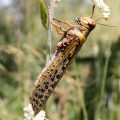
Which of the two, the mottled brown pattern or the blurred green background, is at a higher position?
the mottled brown pattern

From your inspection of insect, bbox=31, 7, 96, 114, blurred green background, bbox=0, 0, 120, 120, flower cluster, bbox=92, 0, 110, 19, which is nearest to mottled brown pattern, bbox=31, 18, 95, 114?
insect, bbox=31, 7, 96, 114

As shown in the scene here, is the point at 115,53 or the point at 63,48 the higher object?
the point at 63,48

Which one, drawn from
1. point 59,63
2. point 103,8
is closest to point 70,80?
point 59,63

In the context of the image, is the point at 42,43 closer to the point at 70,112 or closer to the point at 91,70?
the point at 91,70

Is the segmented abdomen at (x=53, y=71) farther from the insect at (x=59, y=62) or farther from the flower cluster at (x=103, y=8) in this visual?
the flower cluster at (x=103, y=8)

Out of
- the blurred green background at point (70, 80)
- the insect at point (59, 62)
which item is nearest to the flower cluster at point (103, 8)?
the insect at point (59, 62)

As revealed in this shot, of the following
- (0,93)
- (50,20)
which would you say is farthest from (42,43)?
(50,20)

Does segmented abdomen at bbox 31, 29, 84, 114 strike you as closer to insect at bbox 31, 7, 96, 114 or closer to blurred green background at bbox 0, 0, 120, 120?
insect at bbox 31, 7, 96, 114

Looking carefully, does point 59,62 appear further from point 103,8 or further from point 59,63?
point 103,8
